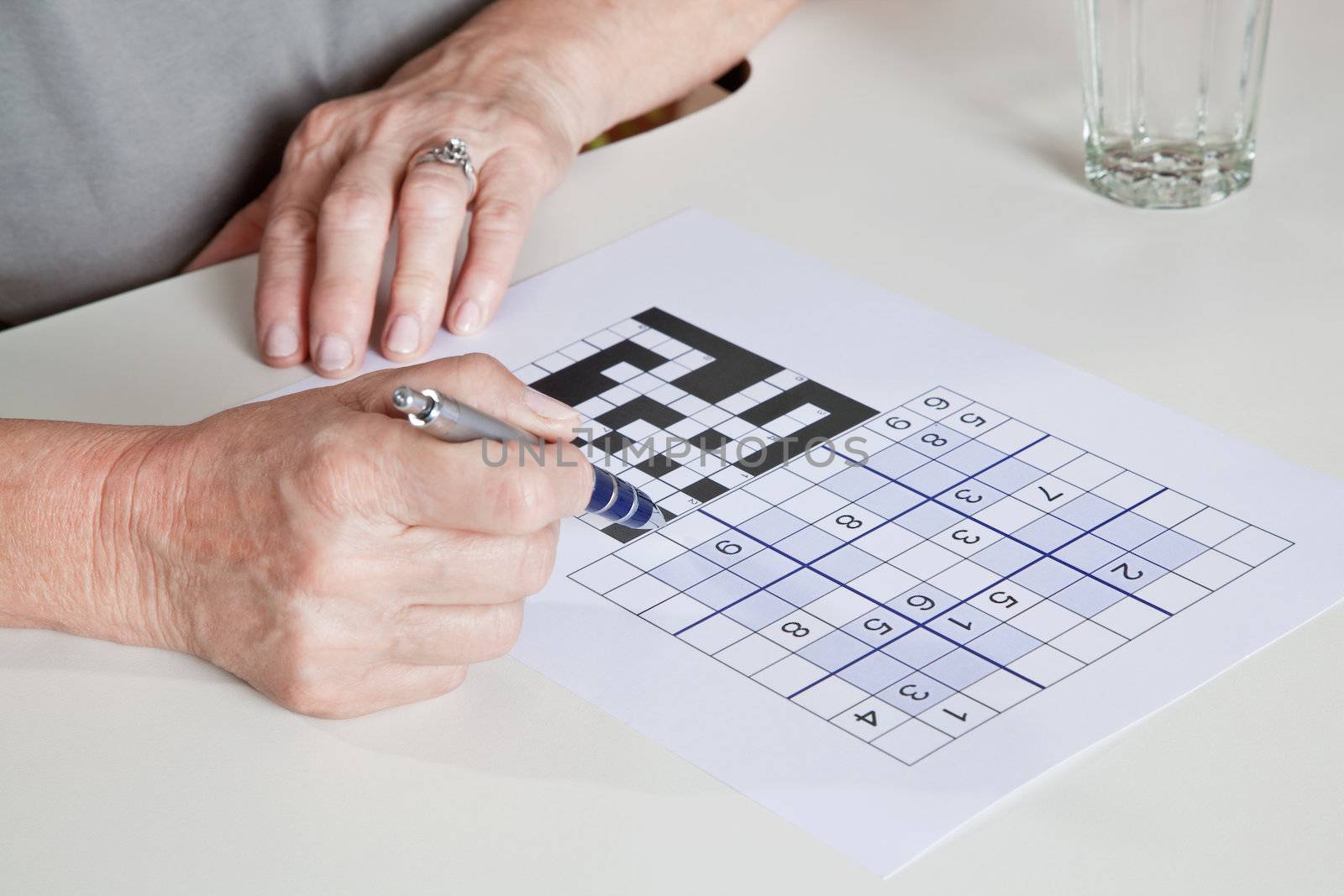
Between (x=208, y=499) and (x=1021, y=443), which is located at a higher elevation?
(x=208, y=499)

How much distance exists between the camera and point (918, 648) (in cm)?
89

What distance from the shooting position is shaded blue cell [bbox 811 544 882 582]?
954 millimetres

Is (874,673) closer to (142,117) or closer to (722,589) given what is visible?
(722,589)

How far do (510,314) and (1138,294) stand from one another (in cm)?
55

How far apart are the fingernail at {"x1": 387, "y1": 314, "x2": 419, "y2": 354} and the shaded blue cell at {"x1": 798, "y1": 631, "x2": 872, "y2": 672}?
1.66 feet

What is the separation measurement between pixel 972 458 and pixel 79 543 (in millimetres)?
631

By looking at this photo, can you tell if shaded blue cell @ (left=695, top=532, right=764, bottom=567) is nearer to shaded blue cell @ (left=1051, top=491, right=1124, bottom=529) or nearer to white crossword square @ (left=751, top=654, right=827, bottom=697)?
white crossword square @ (left=751, top=654, right=827, bottom=697)

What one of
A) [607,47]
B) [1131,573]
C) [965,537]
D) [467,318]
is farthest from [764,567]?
[607,47]

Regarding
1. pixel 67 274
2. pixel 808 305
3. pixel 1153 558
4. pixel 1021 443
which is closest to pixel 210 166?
pixel 67 274

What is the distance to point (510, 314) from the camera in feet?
4.22

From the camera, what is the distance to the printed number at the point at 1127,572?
0.93m

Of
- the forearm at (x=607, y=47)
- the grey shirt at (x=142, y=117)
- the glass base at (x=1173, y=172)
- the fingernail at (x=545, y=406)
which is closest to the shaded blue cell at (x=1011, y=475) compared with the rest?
the fingernail at (x=545, y=406)

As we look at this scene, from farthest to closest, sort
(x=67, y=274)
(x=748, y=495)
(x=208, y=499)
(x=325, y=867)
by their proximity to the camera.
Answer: (x=67, y=274) < (x=748, y=495) < (x=208, y=499) < (x=325, y=867)

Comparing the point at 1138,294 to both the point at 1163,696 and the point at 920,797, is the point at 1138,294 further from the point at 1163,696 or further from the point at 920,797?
the point at 920,797
